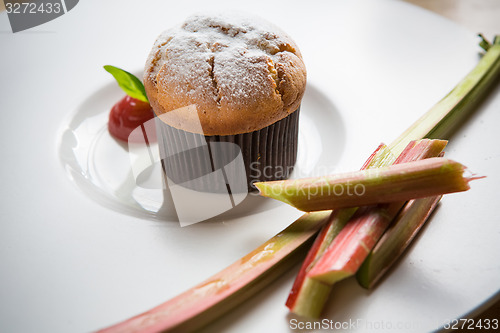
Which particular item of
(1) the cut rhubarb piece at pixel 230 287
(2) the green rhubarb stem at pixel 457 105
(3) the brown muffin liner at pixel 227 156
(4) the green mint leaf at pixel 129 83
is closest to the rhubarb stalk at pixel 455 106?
(2) the green rhubarb stem at pixel 457 105

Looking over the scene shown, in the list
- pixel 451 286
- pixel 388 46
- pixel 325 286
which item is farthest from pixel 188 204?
pixel 388 46

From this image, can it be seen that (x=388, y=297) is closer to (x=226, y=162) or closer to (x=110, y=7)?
(x=226, y=162)

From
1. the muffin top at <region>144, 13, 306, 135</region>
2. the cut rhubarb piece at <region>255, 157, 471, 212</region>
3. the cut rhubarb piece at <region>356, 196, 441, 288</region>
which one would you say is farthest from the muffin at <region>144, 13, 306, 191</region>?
the cut rhubarb piece at <region>356, 196, 441, 288</region>

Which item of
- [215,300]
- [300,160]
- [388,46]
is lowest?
[300,160]

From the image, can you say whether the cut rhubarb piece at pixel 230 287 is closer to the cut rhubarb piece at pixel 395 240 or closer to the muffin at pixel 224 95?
the cut rhubarb piece at pixel 395 240

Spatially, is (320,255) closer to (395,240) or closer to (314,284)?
(314,284)

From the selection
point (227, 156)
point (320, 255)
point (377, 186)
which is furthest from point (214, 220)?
point (377, 186)
